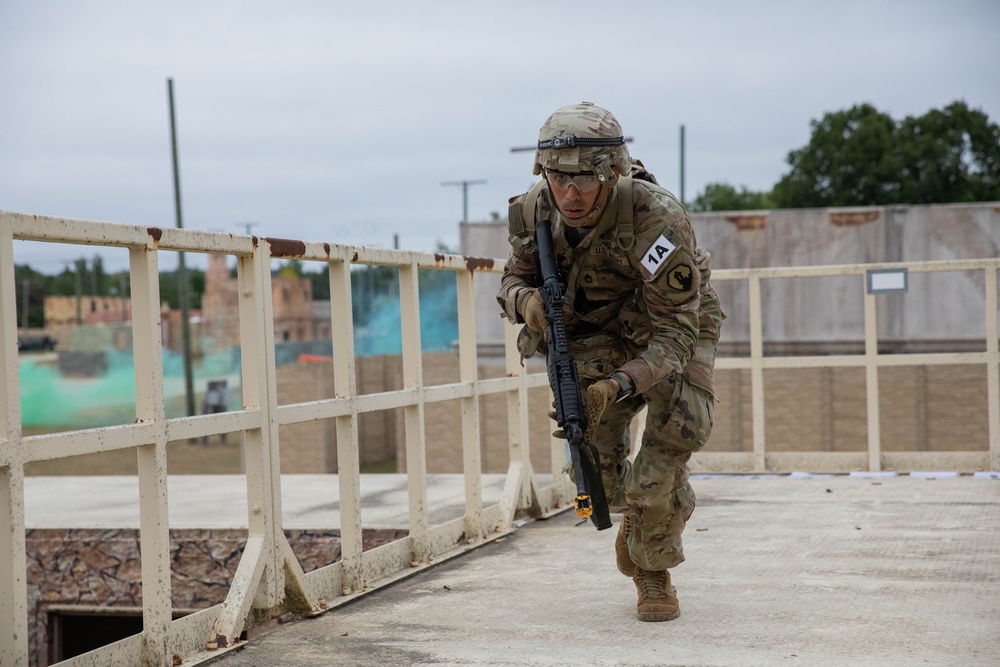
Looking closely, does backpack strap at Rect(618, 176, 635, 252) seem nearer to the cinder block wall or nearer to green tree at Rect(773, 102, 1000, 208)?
the cinder block wall

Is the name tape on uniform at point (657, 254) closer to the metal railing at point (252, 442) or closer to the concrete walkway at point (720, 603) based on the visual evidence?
the concrete walkway at point (720, 603)

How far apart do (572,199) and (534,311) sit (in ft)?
1.33

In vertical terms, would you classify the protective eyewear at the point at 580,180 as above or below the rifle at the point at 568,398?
above

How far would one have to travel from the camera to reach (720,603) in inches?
161

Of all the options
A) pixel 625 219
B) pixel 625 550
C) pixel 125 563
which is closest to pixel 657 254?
pixel 625 219

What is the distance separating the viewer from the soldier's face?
3.61 m

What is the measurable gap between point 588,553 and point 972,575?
5.19 feet

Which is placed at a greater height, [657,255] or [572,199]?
[572,199]

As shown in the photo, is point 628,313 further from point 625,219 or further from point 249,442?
point 249,442

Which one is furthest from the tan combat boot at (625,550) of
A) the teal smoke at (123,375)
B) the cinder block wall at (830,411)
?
the teal smoke at (123,375)

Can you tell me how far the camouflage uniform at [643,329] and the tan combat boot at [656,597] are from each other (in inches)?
2.1

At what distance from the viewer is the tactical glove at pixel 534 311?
149 inches

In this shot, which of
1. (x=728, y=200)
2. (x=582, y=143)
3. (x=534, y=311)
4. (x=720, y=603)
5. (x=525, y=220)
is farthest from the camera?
(x=728, y=200)

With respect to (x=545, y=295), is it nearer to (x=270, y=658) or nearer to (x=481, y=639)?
(x=481, y=639)
